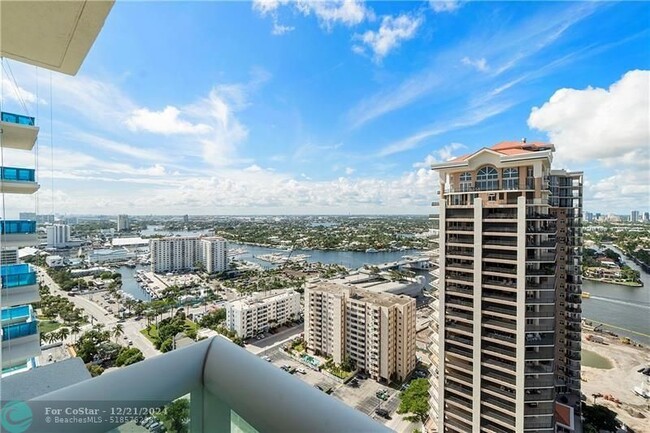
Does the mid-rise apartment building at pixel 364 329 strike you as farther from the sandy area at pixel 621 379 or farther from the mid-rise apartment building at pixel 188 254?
the mid-rise apartment building at pixel 188 254

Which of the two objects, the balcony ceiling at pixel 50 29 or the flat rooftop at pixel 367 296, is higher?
the balcony ceiling at pixel 50 29

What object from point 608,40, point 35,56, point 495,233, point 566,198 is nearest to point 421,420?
point 495,233

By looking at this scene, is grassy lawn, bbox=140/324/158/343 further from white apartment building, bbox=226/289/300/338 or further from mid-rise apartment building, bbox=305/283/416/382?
mid-rise apartment building, bbox=305/283/416/382

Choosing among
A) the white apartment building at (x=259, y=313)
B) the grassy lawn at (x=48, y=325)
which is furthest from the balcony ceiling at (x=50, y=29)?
the grassy lawn at (x=48, y=325)

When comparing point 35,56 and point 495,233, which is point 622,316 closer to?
point 495,233

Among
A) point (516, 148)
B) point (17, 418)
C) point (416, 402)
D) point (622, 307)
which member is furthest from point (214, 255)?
point (17, 418)
